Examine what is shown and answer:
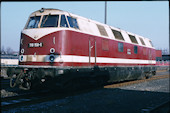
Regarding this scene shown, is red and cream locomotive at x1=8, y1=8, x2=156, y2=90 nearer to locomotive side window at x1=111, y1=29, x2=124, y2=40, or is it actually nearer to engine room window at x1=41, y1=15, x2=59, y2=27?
engine room window at x1=41, y1=15, x2=59, y2=27

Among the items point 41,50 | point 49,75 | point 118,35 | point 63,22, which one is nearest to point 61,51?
point 41,50

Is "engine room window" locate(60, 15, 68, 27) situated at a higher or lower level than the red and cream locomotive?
higher

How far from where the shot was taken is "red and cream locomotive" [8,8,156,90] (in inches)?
367

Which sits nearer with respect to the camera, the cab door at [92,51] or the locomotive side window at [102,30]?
the cab door at [92,51]

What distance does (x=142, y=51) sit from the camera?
17.9 m

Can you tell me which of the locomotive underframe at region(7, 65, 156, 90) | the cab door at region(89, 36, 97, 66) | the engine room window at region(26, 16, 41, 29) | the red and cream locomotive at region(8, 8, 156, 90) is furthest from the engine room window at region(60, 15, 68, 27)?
the locomotive underframe at region(7, 65, 156, 90)

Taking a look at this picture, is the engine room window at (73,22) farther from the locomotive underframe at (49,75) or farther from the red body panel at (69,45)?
the locomotive underframe at (49,75)

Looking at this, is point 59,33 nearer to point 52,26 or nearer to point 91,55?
point 52,26

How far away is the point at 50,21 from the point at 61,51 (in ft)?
5.71

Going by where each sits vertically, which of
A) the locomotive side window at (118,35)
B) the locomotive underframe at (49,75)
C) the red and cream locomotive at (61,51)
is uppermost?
the locomotive side window at (118,35)

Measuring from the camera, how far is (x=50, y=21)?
10016 mm

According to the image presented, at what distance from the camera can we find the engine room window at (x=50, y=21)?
9914 millimetres

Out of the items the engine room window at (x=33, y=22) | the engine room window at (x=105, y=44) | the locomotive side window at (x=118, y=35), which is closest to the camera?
the engine room window at (x=33, y=22)

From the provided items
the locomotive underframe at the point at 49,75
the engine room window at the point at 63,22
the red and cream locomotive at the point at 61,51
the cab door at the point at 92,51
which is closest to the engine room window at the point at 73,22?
the red and cream locomotive at the point at 61,51
